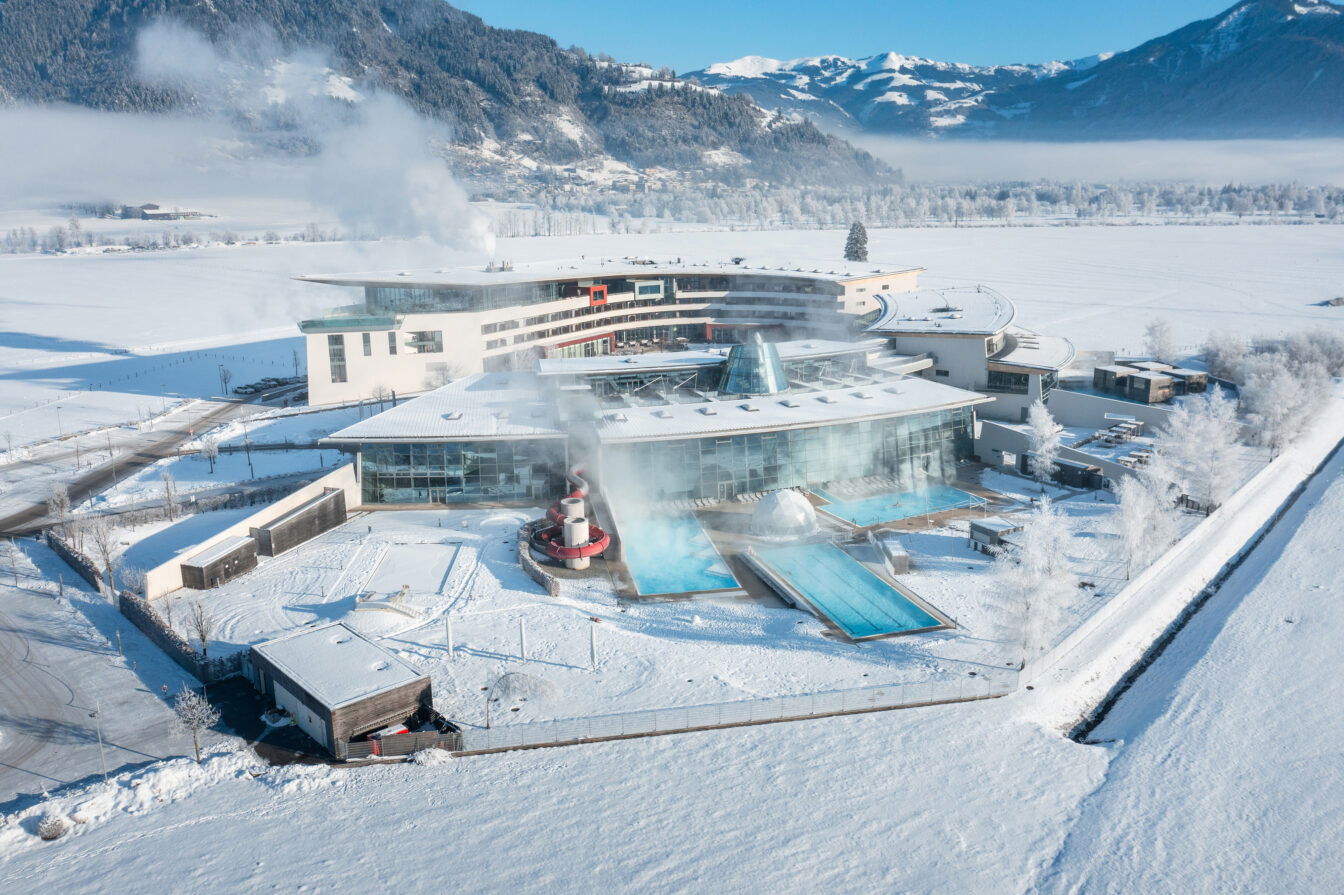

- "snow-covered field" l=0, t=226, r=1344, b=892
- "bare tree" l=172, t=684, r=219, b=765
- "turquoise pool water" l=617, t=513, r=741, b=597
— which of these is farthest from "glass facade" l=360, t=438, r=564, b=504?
"bare tree" l=172, t=684, r=219, b=765

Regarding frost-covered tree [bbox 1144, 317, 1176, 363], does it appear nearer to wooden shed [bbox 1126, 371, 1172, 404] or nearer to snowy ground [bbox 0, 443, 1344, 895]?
wooden shed [bbox 1126, 371, 1172, 404]

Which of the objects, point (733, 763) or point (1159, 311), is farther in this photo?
point (1159, 311)

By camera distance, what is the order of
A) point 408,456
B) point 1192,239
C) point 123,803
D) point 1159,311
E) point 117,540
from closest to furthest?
point 123,803
point 117,540
point 408,456
point 1159,311
point 1192,239

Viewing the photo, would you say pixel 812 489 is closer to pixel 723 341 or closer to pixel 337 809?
pixel 337 809

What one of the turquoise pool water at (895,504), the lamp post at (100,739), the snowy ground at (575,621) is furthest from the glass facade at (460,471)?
the lamp post at (100,739)

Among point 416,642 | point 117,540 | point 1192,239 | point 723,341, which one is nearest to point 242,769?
point 416,642

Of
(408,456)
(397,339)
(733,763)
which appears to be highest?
(397,339)
